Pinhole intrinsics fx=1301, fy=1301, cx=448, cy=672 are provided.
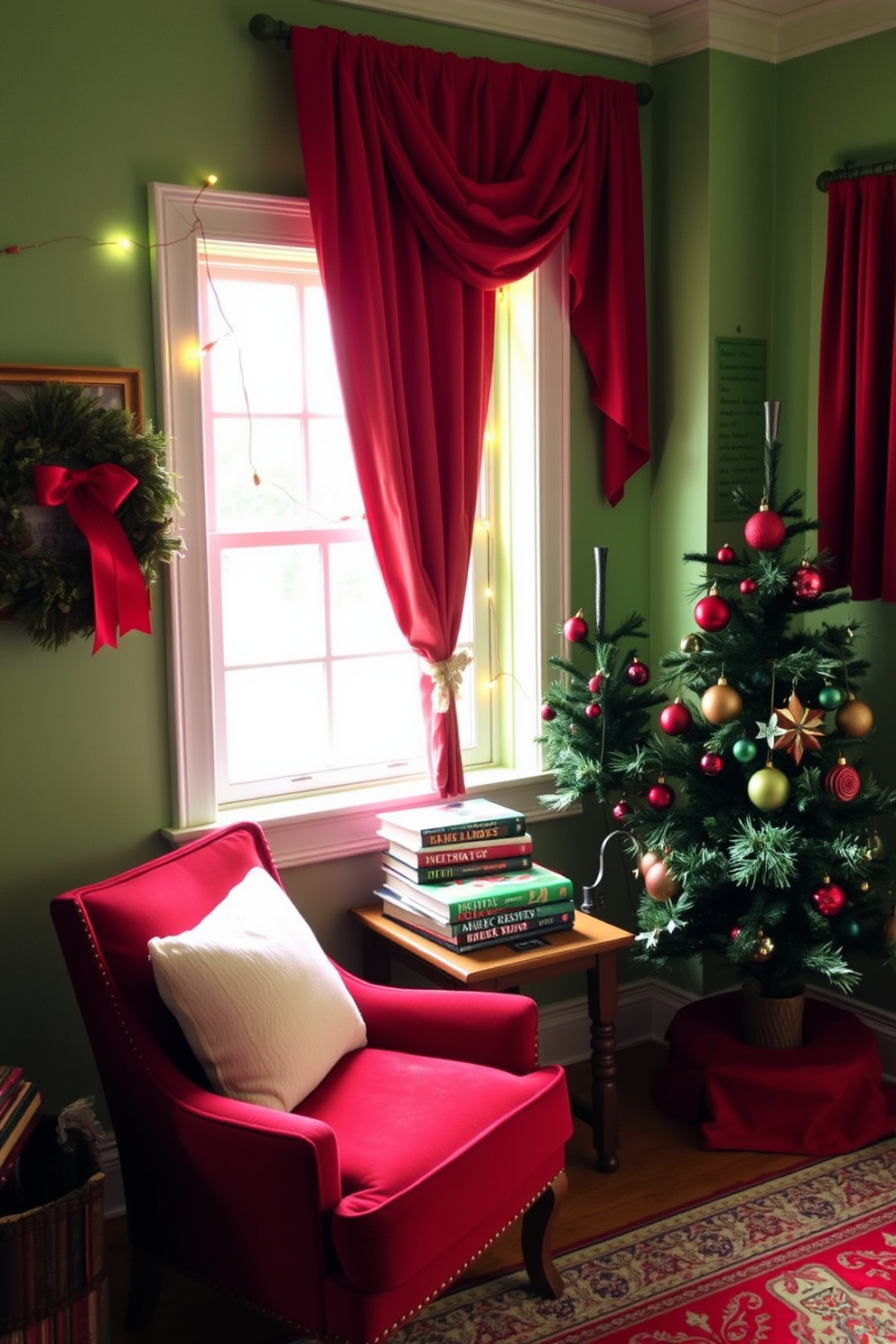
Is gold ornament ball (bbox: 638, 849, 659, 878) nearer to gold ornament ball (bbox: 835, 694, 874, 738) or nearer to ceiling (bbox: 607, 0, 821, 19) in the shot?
gold ornament ball (bbox: 835, 694, 874, 738)

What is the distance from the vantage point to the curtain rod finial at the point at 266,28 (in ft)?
9.43

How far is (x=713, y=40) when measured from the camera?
3.39m

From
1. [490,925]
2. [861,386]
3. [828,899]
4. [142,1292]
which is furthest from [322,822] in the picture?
[861,386]

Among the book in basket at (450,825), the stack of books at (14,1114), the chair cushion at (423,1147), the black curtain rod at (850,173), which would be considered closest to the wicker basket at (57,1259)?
the stack of books at (14,1114)

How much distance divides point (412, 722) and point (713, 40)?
6.41ft

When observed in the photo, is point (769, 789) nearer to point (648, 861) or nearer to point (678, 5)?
point (648, 861)

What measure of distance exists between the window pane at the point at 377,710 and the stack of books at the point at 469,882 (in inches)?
10.8

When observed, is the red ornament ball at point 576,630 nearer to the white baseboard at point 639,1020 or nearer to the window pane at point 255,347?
the window pane at point 255,347

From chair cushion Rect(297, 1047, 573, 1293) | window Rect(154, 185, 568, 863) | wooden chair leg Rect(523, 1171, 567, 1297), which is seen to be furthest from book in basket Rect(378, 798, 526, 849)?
wooden chair leg Rect(523, 1171, 567, 1297)

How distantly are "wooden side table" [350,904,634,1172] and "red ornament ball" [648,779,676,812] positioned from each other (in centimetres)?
32

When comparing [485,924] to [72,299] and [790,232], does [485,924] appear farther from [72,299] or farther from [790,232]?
[790,232]

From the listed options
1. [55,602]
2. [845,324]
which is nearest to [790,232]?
[845,324]

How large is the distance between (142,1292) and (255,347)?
2.12 m

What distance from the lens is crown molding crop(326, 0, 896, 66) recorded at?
10.7ft
